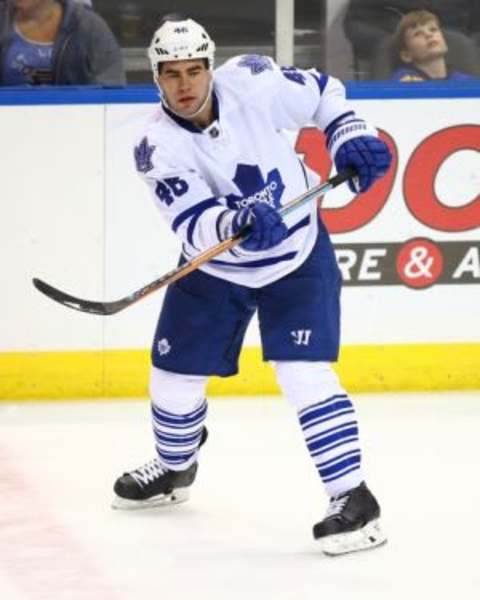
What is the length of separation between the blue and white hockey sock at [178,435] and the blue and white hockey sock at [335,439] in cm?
36

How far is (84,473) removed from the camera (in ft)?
14.5

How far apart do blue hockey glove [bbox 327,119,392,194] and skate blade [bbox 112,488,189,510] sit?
86cm

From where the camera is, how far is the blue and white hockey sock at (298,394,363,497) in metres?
3.68

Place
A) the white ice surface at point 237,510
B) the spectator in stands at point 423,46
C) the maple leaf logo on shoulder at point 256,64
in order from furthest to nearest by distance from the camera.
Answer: the spectator in stands at point 423,46 < the maple leaf logo on shoulder at point 256,64 < the white ice surface at point 237,510

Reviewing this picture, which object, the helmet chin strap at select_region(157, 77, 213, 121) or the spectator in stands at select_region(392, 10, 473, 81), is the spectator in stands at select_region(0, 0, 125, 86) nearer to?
the spectator in stands at select_region(392, 10, 473, 81)

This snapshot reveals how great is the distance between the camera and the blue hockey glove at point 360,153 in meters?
3.69

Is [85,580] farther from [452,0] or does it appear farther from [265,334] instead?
[452,0]

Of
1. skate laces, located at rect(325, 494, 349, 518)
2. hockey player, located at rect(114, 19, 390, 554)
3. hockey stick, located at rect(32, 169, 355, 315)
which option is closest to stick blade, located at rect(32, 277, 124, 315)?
hockey stick, located at rect(32, 169, 355, 315)

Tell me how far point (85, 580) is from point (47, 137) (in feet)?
6.65

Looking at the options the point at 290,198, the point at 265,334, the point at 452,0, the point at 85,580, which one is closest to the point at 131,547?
the point at 85,580

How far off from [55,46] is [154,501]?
175 centimetres

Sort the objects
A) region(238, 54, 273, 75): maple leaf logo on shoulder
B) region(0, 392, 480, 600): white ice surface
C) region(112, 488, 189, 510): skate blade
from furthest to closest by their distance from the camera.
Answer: region(112, 488, 189, 510): skate blade < region(238, 54, 273, 75): maple leaf logo on shoulder < region(0, 392, 480, 600): white ice surface

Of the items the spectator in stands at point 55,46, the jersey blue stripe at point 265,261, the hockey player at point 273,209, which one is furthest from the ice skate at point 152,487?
the spectator in stands at point 55,46

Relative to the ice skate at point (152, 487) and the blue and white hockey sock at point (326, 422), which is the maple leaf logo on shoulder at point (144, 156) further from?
the ice skate at point (152, 487)
